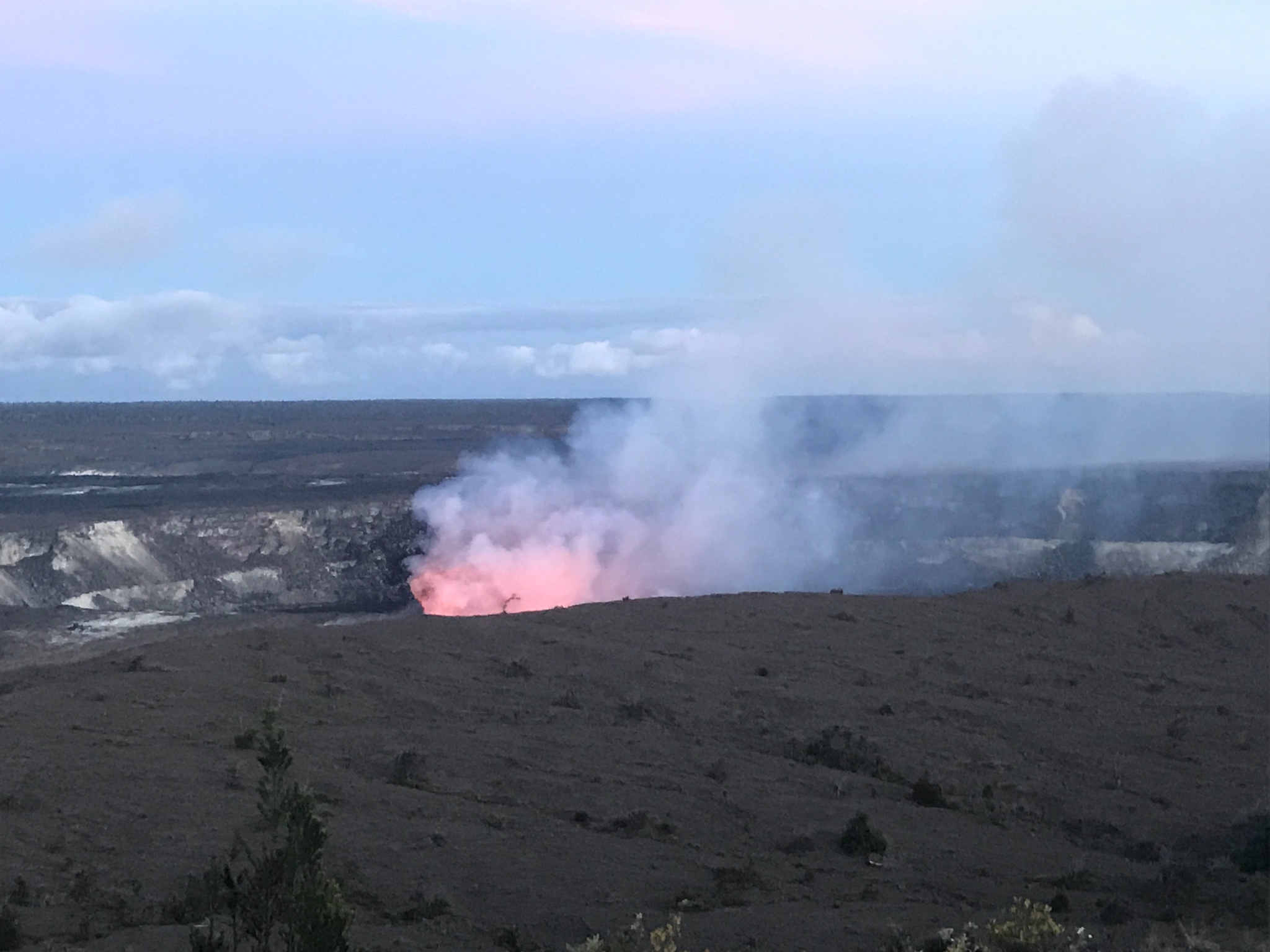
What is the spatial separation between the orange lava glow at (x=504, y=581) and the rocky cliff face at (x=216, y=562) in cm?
604

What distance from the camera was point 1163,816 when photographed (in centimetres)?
1859

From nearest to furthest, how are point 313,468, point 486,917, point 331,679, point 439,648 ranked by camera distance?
1. point 486,917
2. point 331,679
3. point 439,648
4. point 313,468

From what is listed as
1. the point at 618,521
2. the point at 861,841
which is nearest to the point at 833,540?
the point at 618,521

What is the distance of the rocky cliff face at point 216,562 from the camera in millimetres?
47594

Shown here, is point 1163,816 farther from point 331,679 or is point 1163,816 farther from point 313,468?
point 313,468

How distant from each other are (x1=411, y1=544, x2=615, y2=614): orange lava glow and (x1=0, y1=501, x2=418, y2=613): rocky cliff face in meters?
6.04

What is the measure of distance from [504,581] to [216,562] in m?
19.0

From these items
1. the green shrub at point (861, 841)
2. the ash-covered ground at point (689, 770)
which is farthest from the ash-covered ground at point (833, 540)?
the green shrub at point (861, 841)

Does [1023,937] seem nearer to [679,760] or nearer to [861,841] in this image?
[861,841]

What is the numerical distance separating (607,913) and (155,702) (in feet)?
36.3

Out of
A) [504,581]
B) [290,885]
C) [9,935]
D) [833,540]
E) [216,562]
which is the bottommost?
[216,562]

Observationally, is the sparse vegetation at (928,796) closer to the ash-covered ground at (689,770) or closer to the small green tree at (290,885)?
the ash-covered ground at (689,770)

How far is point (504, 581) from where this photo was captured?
38.4 m

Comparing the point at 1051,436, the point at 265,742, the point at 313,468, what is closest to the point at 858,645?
the point at 265,742
